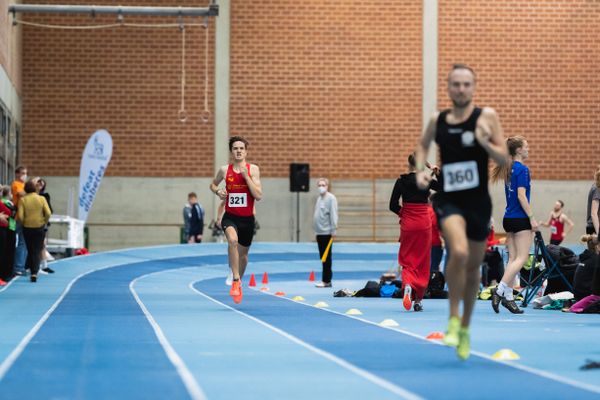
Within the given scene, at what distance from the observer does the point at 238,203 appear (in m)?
13.0

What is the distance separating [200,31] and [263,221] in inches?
217

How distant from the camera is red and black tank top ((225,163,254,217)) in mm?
12875

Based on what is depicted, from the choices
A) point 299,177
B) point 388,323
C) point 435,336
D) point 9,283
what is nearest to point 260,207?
point 299,177

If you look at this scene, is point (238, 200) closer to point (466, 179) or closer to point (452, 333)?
point (466, 179)

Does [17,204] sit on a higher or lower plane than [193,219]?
higher

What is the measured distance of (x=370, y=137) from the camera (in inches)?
1282

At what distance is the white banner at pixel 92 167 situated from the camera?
87.5ft

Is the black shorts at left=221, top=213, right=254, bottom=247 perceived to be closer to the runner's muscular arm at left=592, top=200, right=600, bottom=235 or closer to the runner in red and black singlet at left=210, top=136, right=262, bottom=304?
the runner in red and black singlet at left=210, top=136, right=262, bottom=304

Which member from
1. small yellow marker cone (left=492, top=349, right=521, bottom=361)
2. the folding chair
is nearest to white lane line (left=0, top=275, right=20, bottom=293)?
the folding chair

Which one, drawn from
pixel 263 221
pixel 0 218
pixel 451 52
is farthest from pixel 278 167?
pixel 0 218

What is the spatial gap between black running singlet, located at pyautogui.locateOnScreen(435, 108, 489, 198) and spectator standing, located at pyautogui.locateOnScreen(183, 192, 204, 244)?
22180 millimetres

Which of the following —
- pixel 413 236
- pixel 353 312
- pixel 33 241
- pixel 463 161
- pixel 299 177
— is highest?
pixel 299 177

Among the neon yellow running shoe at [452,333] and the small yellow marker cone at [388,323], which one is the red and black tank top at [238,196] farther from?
the neon yellow running shoe at [452,333]

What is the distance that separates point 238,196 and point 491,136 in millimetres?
6004
